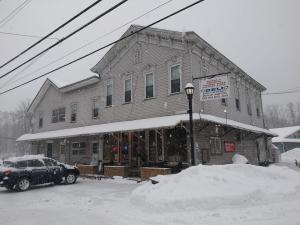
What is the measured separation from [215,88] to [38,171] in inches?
397

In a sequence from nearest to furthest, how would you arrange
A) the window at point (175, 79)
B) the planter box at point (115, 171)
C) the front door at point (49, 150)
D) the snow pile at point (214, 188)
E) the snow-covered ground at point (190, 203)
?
the snow-covered ground at point (190, 203) → the snow pile at point (214, 188) → the window at point (175, 79) → the planter box at point (115, 171) → the front door at point (49, 150)

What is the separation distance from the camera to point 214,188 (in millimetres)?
9258

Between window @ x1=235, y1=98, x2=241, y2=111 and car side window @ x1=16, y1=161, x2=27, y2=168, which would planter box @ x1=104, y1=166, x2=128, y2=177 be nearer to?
car side window @ x1=16, y1=161, x2=27, y2=168

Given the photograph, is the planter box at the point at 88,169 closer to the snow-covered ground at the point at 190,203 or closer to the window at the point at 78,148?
the window at the point at 78,148

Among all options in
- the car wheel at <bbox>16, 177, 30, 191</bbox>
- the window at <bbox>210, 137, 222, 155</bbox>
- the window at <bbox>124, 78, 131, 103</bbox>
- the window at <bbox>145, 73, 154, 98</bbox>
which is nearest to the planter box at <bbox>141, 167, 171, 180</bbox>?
the window at <bbox>210, 137, 222, 155</bbox>

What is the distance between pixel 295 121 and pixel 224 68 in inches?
4140

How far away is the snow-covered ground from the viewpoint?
299 inches

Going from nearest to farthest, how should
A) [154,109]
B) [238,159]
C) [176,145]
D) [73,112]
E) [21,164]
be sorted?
1. [21,164]
2. [176,145]
3. [154,109]
4. [238,159]
5. [73,112]

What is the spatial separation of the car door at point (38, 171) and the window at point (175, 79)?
8.58 meters

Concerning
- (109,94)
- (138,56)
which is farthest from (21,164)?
(138,56)

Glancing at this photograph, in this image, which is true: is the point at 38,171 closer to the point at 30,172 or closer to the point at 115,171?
the point at 30,172

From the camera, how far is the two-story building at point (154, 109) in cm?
1709

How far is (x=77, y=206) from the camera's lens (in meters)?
9.87

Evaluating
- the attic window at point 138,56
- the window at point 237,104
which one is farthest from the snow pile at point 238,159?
the attic window at point 138,56
